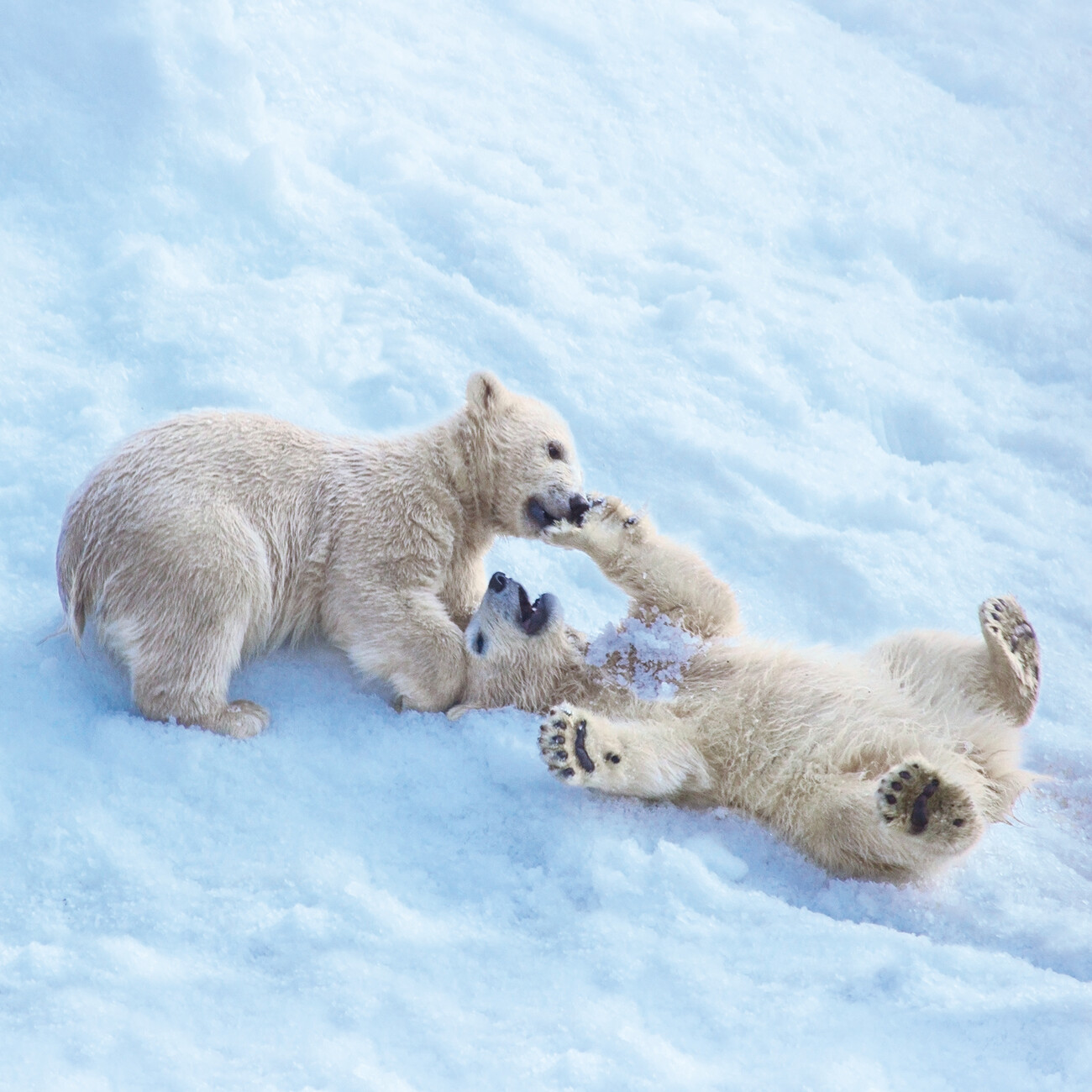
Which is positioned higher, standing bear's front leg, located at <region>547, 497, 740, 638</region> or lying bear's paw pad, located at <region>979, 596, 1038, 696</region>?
lying bear's paw pad, located at <region>979, 596, 1038, 696</region>

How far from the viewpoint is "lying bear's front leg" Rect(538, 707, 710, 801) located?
3168 mm

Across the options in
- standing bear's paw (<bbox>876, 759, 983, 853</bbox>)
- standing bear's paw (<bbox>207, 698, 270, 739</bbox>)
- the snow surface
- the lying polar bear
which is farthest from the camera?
standing bear's paw (<bbox>207, 698, 270, 739</bbox>)

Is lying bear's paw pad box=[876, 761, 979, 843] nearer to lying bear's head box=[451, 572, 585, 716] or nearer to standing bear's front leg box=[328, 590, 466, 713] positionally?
lying bear's head box=[451, 572, 585, 716]

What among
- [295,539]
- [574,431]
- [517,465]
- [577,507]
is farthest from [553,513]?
[574,431]

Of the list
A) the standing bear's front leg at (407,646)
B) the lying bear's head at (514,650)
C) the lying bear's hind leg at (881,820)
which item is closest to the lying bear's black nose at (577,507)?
the lying bear's head at (514,650)

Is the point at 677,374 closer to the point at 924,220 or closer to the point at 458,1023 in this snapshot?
the point at 924,220

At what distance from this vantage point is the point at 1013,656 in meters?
3.71

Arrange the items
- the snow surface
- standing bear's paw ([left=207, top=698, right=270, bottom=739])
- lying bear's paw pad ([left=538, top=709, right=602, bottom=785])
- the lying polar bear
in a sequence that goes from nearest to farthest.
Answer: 1. the snow surface
2. lying bear's paw pad ([left=538, top=709, right=602, bottom=785])
3. the lying polar bear
4. standing bear's paw ([left=207, top=698, right=270, bottom=739])

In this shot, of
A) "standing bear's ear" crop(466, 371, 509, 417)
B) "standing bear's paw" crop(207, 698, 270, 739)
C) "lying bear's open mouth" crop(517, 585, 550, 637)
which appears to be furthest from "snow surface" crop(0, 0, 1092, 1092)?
"standing bear's ear" crop(466, 371, 509, 417)

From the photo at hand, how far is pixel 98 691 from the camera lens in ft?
11.5

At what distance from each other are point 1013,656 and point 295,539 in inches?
91.3

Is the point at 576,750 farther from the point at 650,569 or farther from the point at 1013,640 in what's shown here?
the point at 1013,640

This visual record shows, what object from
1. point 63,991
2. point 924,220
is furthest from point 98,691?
point 924,220

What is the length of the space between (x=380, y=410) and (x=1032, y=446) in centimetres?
322
